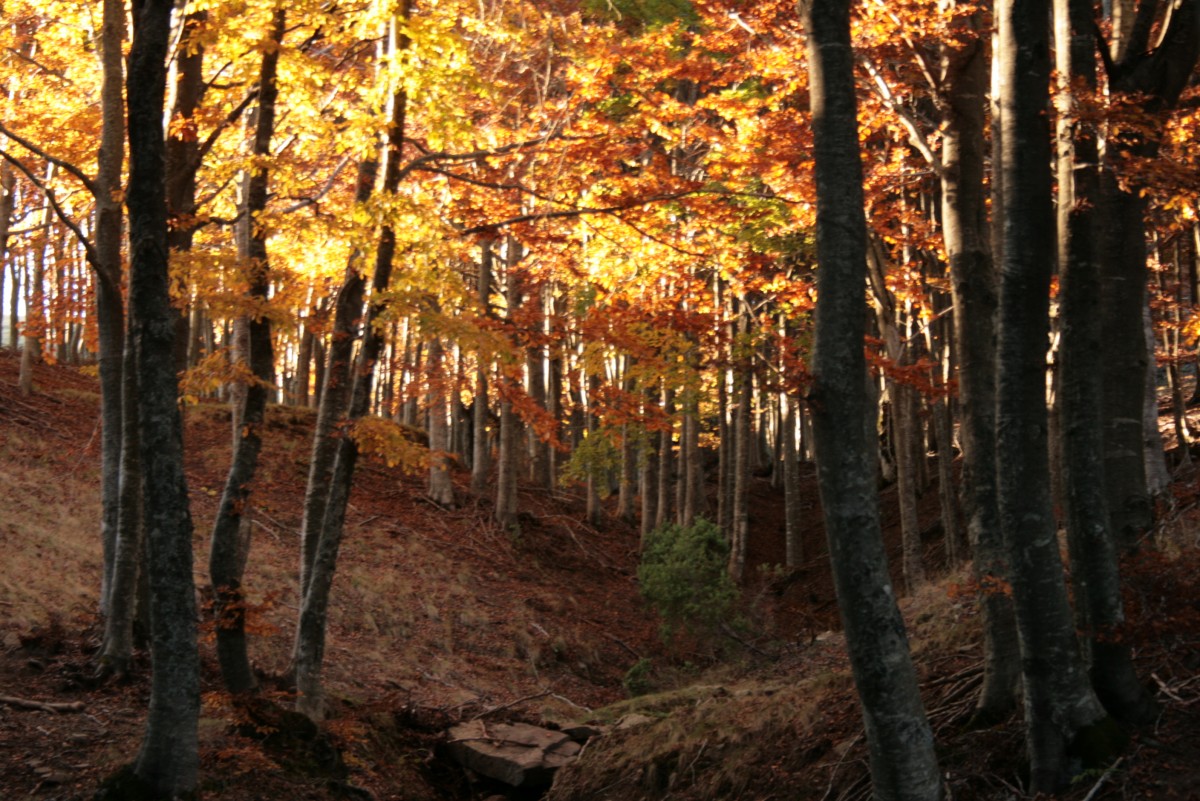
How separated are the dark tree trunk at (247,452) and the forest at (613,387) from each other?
0.19 feet

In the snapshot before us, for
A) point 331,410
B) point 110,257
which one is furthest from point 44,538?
point 331,410

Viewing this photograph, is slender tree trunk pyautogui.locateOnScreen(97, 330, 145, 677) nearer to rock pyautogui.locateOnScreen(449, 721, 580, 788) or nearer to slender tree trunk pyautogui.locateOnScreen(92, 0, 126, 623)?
slender tree trunk pyautogui.locateOnScreen(92, 0, 126, 623)

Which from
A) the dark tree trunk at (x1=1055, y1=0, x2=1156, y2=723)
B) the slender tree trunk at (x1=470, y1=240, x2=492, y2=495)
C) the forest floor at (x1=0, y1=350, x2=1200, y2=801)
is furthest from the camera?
the slender tree trunk at (x1=470, y1=240, x2=492, y2=495)

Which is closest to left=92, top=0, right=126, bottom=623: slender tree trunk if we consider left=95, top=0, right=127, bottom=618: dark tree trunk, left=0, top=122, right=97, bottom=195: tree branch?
left=95, top=0, right=127, bottom=618: dark tree trunk

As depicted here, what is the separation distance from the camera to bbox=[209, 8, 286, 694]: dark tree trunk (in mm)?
9477

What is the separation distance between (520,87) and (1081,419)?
13.5 meters

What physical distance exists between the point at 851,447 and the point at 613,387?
6.95 metres

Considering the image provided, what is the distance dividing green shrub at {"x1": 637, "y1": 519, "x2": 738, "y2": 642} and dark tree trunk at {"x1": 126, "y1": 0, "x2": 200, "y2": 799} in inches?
418

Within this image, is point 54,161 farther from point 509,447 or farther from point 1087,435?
point 509,447

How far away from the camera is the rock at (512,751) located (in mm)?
10961

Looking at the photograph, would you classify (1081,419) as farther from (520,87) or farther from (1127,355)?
(520,87)

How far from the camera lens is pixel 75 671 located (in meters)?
10.1

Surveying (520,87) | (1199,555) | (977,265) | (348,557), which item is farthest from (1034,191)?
(348,557)

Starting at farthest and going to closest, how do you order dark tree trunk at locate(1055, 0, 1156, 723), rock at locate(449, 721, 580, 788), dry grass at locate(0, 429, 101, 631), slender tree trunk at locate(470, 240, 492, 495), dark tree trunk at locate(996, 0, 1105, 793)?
1. slender tree trunk at locate(470, 240, 492, 495)
2. dry grass at locate(0, 429, 101, 631)
3. rock at locate(449, 721, 580, 788)
4. dark tree trunk at locate(1055, 0, 1156, 723)
5. dark tree trunk at locate(996, 0, 1105, 793)
